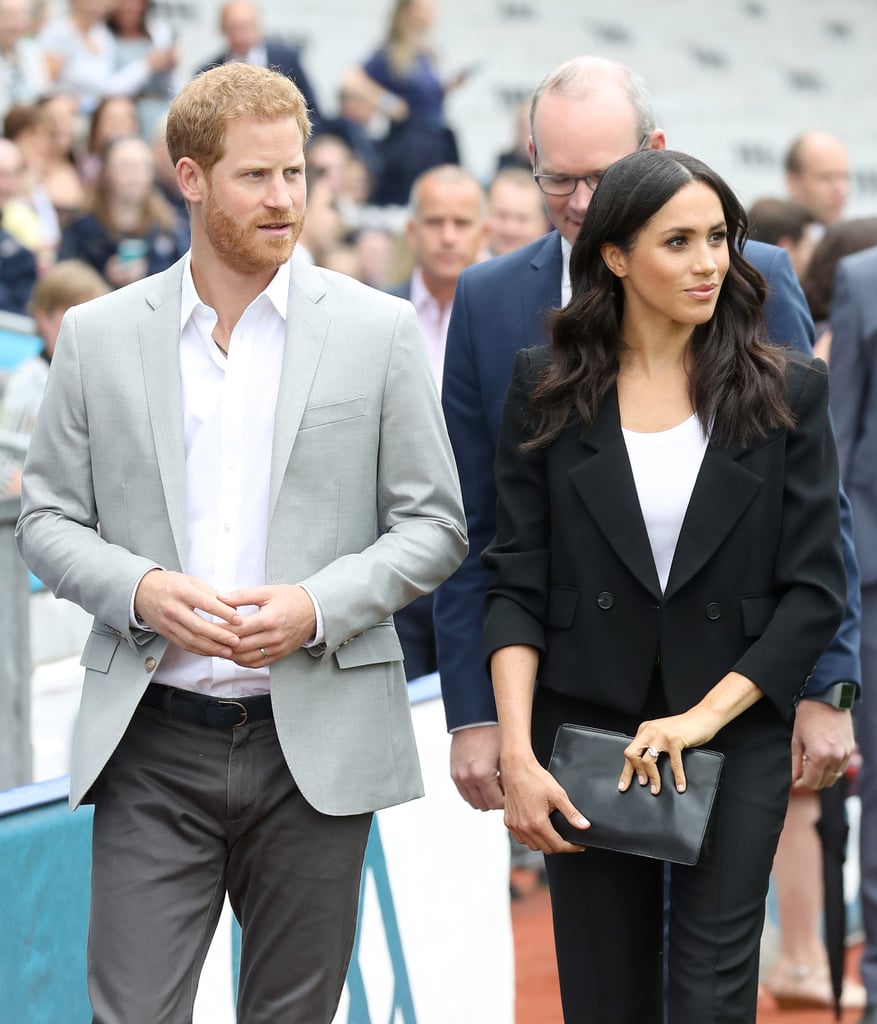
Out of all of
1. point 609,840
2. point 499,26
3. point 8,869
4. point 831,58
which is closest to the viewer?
point 609,840

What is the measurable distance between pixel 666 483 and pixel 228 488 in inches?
30.2

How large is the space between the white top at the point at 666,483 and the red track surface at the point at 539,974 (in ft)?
8.13

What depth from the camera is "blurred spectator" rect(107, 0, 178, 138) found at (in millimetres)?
10984

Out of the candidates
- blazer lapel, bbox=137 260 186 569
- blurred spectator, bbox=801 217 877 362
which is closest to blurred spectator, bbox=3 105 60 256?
blurred spectator, bbox=801 217 877 362

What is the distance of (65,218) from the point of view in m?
9.81

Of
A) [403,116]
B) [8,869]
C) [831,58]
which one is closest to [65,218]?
[403,116]

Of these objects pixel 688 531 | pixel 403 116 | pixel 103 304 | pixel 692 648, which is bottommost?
pixel 692 648

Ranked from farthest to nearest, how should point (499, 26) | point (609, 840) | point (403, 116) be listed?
point (499, 26), point (403, 116), point (609, 840)

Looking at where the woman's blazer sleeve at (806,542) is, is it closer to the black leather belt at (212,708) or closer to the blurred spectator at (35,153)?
the black leather belt at (212,708)

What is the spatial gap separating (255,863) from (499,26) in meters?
13.8

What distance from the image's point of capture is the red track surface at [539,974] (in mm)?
5449

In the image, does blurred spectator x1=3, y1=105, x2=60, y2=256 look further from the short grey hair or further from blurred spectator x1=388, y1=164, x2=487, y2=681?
the short grey hair

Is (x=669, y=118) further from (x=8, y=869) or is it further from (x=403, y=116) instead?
(x=8, y=869)

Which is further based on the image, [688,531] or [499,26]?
[499,26]
